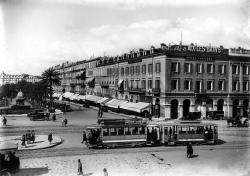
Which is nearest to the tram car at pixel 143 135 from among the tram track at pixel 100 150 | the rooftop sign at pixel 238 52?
the tram track at pixel 100 150

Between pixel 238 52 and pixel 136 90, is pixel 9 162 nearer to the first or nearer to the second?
pixel 136 90

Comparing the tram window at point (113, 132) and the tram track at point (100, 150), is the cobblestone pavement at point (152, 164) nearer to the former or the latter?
the tram track at point (100, 150)

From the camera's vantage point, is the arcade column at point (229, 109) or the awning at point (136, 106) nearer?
the awning at point (136, 106)

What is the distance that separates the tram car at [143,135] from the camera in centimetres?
2652

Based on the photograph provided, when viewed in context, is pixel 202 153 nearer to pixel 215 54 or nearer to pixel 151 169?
pixel 151 169

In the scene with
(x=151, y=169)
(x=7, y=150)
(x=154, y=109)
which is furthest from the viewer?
(x=154, y=109)

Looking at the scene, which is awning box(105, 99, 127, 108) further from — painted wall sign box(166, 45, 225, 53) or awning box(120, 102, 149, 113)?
painted wall sign box(166, 45, 225, 53)

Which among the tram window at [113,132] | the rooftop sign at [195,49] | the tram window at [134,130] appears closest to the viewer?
the tram window at [113,132]

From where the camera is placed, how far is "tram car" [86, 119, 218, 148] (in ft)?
87.0

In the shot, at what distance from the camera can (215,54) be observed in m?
49.3

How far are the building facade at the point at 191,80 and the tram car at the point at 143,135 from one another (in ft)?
60.9

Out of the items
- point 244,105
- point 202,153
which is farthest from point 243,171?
point 244,105

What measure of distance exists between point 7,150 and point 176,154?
1183 centimetres

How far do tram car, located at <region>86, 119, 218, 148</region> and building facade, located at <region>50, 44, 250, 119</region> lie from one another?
18554mm
